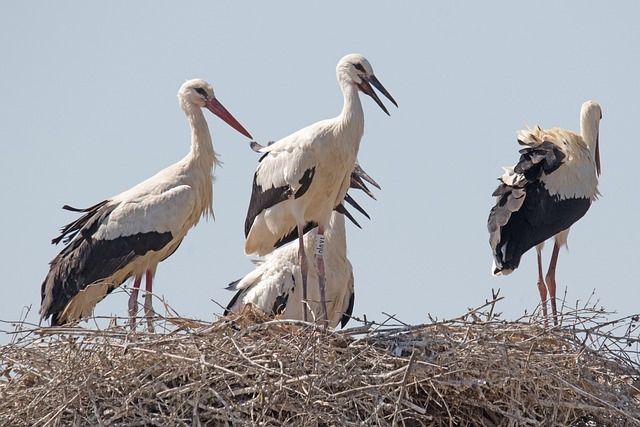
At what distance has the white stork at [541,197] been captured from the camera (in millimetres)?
10859

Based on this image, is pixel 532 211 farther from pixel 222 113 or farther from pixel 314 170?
pixel 222 113

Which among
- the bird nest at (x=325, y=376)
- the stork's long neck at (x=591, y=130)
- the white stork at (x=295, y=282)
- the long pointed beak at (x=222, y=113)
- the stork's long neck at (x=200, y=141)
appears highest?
the stork's long neck at (x=591, y=130)

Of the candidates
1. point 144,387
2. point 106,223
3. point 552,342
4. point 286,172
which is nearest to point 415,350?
point 552,342

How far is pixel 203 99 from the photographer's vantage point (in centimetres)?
1073

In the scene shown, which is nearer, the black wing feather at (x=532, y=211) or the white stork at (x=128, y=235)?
the white stork at (x=128, y=235)

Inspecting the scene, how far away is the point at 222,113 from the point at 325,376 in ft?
12.9

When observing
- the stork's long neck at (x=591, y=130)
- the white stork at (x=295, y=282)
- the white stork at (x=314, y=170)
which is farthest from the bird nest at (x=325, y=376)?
the stork's long neck at (x=591, y=130)

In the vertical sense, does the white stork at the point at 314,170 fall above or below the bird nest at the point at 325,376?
above

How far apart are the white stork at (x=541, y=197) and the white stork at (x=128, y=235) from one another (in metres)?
2.37

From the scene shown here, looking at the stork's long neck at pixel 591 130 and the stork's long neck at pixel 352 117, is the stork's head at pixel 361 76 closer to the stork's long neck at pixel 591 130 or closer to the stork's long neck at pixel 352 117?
the stork's long neck at pixel 352 117

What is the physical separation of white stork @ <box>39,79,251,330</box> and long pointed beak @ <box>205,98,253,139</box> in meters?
0.23

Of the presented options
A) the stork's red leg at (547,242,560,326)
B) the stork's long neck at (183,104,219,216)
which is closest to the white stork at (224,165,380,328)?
the stork's long neck at (183,104,219,216)

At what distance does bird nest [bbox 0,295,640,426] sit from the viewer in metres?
7.36

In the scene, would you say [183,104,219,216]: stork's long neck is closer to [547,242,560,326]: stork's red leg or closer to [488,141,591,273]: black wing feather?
[488,141,591,273]: black wing feather
